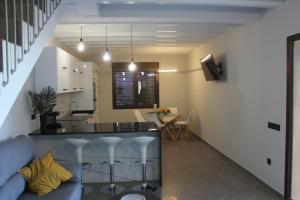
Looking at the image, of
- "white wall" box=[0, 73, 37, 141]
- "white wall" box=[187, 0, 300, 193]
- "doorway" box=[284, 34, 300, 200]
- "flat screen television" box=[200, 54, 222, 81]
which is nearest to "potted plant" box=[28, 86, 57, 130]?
"white wall" box=[0, 73, 37, 141]

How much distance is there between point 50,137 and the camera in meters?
4.39

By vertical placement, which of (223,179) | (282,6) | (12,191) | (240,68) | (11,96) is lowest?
(223,179)

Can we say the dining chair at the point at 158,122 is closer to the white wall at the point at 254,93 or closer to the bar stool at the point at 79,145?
the white wall at the point at 254,93

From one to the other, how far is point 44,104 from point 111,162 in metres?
1.39

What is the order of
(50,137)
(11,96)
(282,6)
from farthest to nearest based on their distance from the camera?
(50,137)
(282,6)
(11,96)

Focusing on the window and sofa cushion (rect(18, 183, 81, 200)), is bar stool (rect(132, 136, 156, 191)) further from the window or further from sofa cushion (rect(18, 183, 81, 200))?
the window

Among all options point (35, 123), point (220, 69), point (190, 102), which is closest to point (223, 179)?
point (220, 69)

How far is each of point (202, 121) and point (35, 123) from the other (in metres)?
4.57

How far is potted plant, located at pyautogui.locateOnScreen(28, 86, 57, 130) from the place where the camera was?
4.24m

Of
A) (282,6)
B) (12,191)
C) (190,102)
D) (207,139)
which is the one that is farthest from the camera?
(190,102)

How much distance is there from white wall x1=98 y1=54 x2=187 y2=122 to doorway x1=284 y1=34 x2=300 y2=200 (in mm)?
5781

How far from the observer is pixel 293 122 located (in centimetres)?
354

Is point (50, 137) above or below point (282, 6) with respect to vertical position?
below

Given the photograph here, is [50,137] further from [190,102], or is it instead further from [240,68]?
[190,102]
